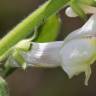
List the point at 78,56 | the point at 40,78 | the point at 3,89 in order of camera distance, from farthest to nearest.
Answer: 1. the point at 40,78
2. the point at 78,56
3. the point at 3,89

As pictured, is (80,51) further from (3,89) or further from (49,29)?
(3,89)

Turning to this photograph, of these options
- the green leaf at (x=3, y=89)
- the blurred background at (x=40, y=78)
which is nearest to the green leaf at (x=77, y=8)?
the green leaf at (x=3, y=89)

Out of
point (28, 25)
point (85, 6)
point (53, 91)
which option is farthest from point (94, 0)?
point (53, 91)

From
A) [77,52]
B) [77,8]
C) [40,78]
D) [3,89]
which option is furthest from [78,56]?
[40,78]

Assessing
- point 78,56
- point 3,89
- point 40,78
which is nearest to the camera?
point 3,89

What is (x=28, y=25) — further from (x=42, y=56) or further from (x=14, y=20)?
(x=14, y=20)

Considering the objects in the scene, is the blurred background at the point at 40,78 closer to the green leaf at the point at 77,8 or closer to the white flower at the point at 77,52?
the white flower at the point at 77,52
